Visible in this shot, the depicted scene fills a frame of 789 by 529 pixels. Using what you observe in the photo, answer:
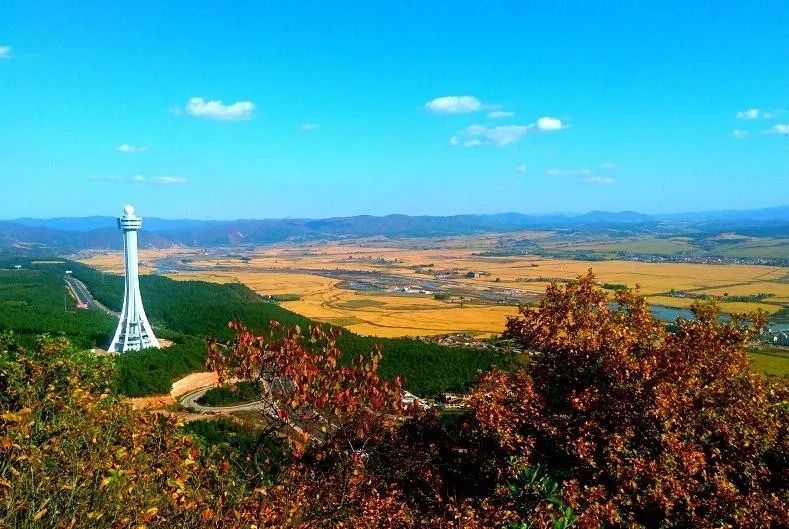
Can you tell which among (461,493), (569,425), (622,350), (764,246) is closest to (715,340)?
(622,350)

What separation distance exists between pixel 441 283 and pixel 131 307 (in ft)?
160

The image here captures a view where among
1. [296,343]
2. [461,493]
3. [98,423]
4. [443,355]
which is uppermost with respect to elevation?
[296,343]

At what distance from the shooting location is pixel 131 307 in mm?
33969

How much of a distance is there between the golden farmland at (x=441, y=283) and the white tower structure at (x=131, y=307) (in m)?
15.6

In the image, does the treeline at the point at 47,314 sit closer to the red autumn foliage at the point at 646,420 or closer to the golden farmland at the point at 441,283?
the golden farmland at the point at 441,283

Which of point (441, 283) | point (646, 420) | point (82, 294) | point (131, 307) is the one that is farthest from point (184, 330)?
point (646, 420)

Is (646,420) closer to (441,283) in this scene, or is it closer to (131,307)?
(131,307)

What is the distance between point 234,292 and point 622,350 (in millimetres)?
57652

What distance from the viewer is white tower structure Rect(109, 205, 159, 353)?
109 feet

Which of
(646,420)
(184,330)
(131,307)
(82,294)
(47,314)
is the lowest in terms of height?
(184,330)

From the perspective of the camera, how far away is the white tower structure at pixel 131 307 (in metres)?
33.2

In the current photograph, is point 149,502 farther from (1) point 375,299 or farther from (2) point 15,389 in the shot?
(1) point 375,299

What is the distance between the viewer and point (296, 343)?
5918 mm

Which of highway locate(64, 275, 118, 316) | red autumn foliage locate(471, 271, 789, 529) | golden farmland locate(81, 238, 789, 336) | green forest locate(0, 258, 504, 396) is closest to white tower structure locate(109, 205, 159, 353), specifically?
green forest locate(0, 258, 504, 396)
